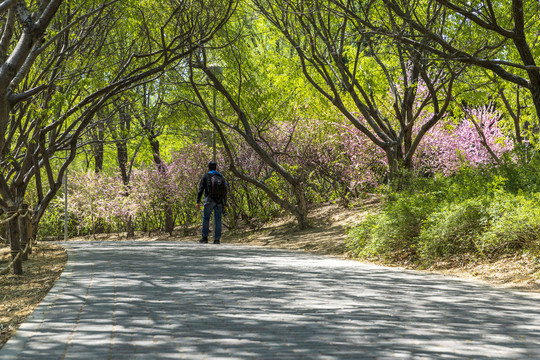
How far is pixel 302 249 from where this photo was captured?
15.8 m

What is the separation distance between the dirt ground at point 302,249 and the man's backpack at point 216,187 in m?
2.15

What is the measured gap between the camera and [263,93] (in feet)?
66.8

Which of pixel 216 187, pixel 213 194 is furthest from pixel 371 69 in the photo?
pixel 213 194

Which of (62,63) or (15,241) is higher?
(62,63)

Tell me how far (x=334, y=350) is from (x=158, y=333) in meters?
1.48

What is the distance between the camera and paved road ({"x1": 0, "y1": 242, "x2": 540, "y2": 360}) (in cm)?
450

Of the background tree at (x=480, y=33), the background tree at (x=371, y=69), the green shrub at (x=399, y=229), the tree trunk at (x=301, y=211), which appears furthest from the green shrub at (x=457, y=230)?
the tree trunk at (x=301, y=211)

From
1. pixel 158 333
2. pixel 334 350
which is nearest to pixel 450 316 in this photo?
pixel 334 350

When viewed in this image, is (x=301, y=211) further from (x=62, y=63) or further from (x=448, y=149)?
(x=62, y=63)

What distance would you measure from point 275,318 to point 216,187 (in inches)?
440

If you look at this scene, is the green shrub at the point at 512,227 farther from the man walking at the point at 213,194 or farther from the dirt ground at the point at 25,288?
the man walking at the point at 213,194

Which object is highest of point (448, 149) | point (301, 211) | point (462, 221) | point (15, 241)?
point (448, 149)

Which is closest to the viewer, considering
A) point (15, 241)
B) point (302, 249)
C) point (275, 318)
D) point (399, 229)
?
point (275, 318)

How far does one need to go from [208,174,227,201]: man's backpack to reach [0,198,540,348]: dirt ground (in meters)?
2.15
